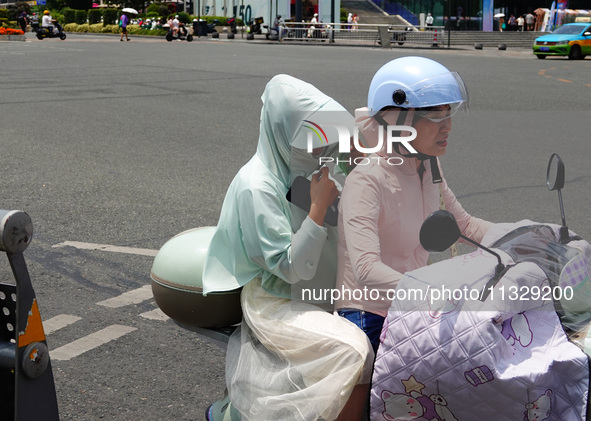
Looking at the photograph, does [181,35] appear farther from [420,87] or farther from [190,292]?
[420,87]

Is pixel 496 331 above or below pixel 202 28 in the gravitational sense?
below

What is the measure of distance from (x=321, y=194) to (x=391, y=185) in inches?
7.8

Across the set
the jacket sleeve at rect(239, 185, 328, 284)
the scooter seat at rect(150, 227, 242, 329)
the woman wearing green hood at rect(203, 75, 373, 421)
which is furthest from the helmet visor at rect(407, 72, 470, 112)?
the scooter seat at rect(150, 227, 242, 329)

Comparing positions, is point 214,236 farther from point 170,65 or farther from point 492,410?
point 170,65

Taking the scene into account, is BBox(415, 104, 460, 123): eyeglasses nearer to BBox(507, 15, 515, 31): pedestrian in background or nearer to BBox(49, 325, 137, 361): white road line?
BBox(49, 325, 137, 361): white road line

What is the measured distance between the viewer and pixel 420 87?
79.1 inches

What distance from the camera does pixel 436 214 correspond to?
179 cm

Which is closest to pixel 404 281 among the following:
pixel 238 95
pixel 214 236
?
pixel 214 236

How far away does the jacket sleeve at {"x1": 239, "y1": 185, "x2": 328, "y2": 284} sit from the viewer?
2275 millimetres

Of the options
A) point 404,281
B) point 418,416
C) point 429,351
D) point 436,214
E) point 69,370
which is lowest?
point 69,370

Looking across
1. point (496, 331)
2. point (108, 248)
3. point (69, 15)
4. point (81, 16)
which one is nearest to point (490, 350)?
point (496, 331)

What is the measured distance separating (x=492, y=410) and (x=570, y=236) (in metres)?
0.50

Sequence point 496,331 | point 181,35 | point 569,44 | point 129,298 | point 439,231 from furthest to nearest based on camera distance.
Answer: point 181,35, point 569,44, point 129,298, point 496,331, point 439,231

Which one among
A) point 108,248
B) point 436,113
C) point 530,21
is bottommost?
point 108,248
